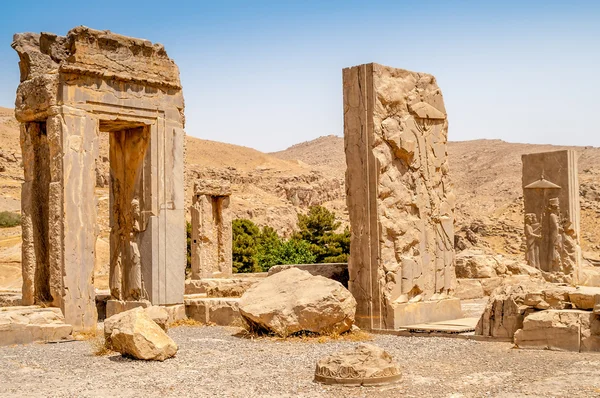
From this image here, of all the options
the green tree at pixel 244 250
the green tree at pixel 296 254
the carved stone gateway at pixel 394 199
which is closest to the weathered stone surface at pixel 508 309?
the carved stone gateway at pixel 394 199

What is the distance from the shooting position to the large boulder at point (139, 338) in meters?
7.81

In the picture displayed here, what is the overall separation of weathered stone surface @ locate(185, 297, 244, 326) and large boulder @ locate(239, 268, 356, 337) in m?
1.38

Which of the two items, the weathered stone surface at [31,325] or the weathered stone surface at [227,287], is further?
the weathered stone surface at [227,287]

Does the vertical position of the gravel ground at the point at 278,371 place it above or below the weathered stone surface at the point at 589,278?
below

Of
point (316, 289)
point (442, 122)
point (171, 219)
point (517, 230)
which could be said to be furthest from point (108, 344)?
point (517, 230)

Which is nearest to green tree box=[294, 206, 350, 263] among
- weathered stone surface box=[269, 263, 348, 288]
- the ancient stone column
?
the ancient stone column

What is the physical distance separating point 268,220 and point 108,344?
1265 inches

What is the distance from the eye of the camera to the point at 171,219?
1153 centimetres

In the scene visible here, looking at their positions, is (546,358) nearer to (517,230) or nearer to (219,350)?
(219,350)

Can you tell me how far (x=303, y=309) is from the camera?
9391 millimetres

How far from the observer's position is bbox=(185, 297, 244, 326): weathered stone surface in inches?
442

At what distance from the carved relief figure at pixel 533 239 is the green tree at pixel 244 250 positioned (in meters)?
9.87

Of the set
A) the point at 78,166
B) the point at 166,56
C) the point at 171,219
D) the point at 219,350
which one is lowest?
the point at 219,350

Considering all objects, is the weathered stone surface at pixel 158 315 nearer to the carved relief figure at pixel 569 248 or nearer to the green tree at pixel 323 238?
the carved relief figure at pixel 569 248
